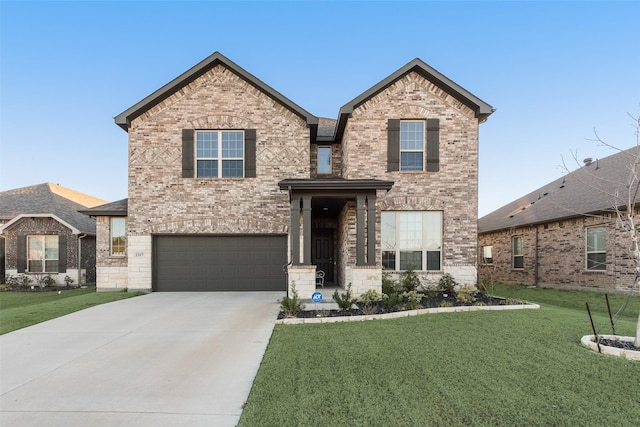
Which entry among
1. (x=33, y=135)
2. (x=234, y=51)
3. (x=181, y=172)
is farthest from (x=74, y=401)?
(x=33, y=135)

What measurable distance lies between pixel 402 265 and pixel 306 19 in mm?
10704

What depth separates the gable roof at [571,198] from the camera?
1283 cm

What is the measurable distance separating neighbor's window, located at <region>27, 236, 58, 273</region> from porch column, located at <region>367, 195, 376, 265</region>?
15712mm

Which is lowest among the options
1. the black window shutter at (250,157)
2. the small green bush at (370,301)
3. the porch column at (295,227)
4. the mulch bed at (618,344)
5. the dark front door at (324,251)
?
the small green bush at (370,301)

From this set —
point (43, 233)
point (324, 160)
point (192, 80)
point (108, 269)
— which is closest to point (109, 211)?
point (108, 269)

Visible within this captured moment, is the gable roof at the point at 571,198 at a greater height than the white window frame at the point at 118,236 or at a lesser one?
greater

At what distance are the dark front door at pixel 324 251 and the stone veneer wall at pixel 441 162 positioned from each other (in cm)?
321

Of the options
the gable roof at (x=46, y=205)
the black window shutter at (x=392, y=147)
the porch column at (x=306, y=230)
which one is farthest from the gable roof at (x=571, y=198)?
the gable roof at (x=46, y=205)

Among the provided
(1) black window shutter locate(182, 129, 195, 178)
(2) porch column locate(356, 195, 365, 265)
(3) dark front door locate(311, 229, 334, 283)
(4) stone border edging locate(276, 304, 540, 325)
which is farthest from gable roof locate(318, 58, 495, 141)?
(4) stone border edging locate(276, 304, 540, 325)

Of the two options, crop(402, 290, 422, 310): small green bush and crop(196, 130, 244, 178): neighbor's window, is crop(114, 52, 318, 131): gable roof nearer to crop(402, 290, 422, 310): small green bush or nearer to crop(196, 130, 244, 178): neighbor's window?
crop(196, 130, 244, 178): neighbor's window

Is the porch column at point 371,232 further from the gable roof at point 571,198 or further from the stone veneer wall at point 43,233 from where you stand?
the stone veneer wall at point 43,233

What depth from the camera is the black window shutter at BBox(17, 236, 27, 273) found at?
16.0m

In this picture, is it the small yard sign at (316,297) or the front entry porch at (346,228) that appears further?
the front entry porch at (346,228)

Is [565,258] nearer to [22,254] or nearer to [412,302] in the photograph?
[412,302]
